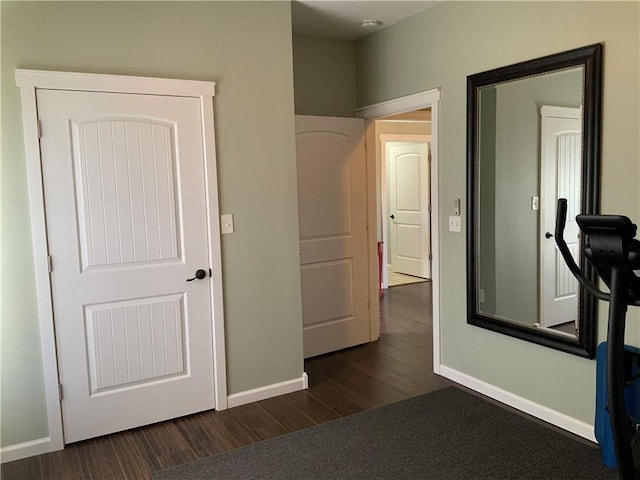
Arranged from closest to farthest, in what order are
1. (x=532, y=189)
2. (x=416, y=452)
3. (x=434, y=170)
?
(x=416, y=452) < (x=532, y=189) < (x=434, y=170)

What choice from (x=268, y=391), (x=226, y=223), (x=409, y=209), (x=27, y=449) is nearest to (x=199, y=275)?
(x=226, y=223)

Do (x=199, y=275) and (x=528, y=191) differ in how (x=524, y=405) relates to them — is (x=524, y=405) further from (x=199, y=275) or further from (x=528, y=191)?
(x=199, y=275)

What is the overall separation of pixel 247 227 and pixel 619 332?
228 cm

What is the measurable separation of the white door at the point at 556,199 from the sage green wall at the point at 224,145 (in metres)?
1.63

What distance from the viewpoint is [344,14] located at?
3.81 m

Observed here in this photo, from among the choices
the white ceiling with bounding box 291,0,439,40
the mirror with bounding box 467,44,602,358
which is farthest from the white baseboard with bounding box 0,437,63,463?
the white ceiling with bounding box 291,0,439,40

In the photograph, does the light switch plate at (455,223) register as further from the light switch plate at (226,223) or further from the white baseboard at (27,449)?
the white baseboard at (27,449)

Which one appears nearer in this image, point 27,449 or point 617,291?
point 617,291

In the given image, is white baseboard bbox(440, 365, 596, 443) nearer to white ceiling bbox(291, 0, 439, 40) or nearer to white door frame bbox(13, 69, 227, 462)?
white door frame bbox(13, 69, 227, 462)

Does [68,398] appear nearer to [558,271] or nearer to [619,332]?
[619,332]

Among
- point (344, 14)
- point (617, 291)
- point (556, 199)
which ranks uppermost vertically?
point (344, 14)

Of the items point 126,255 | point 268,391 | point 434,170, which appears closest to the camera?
point 126,255

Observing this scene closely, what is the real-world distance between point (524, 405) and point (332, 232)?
2.03 meters

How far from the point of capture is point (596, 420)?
264 centimetres
